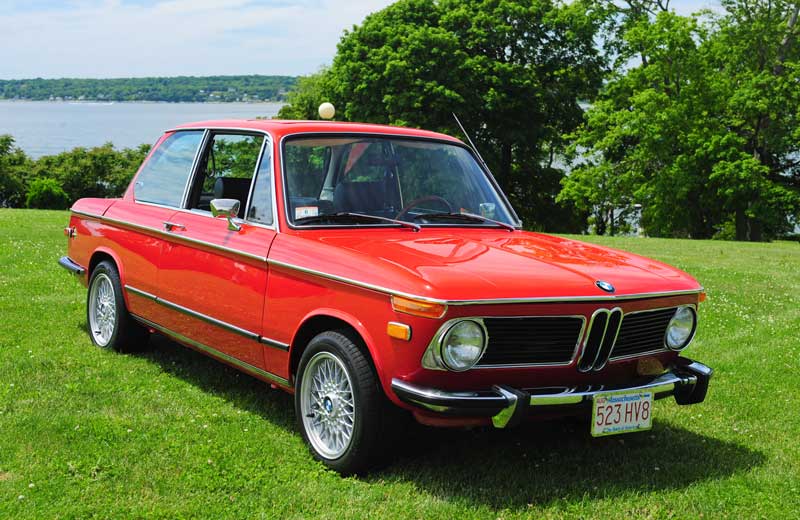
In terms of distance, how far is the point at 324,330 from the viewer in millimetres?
4746

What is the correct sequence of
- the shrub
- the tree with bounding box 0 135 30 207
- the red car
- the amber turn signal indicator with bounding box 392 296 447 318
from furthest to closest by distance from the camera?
the tree with bounding box 0 135 30 207 < the shrub < the red car < the amber turn signal indicator with bounding box 392 296 447 318

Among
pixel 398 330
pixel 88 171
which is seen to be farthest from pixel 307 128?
pixel 88 171

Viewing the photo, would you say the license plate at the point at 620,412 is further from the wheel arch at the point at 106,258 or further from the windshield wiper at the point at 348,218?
the wheel arch at the point at 106,258

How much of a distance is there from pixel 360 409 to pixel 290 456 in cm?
72

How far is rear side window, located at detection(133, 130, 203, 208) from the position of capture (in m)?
6.33

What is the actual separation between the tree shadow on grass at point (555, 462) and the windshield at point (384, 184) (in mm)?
1355

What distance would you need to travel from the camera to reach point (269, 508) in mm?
4090

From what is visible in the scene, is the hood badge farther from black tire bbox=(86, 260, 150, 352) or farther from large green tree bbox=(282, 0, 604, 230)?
large green tree bbox=(282, 0, 604, 230)

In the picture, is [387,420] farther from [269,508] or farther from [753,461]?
[753,461]

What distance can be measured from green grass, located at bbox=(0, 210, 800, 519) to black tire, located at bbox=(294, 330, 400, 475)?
0.10 meters

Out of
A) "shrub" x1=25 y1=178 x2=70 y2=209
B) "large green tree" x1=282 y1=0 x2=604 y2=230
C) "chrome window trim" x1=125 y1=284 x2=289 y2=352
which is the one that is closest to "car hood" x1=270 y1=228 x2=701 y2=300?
"chrome window trim" x1=125 y1=284 x2=289 y2=352

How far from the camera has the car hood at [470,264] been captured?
410 centimetres

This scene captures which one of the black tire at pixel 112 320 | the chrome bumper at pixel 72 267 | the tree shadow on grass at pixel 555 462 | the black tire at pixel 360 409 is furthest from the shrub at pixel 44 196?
the black tire at pixel 360 409

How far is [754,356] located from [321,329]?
4643mm
